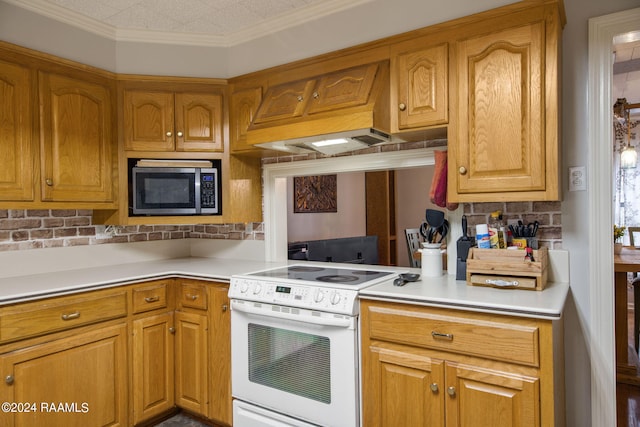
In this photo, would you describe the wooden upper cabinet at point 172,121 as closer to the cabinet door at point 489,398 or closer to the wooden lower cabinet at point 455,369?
the wooden lower cabinet at point 455,369

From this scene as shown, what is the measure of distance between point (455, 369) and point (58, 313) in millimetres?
1852

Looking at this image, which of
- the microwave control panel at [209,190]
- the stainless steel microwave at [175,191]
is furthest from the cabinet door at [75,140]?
the microwave control panel at [209,190]

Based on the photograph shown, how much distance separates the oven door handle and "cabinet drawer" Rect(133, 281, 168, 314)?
1.71 feet

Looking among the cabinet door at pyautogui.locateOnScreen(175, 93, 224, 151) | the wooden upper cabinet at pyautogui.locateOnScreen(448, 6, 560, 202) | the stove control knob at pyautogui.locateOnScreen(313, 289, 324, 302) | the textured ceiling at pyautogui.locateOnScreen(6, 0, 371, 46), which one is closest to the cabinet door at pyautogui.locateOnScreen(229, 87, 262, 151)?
the cabinet door at pyautogui.locateOnScreen(175, 93, 224, 151)

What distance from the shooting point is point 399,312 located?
1.79m

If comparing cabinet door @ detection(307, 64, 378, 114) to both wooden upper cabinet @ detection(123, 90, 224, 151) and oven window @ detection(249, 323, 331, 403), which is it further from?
oven window @ detection(249, 323, 331, 403)

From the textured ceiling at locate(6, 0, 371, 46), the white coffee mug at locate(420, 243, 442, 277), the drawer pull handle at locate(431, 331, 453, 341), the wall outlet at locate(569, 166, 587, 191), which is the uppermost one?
the textured ceiling at locate(6, 0, 371, 46)

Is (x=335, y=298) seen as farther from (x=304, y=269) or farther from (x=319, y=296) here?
(x=304, y=269)

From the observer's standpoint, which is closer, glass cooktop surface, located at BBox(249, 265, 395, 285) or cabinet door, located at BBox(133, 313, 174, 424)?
glass cooktop surface, located at BBox(249, 265, 395, 285)

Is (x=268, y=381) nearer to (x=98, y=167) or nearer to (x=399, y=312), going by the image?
(x=399, y=312)

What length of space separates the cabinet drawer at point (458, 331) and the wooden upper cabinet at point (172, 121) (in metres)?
1.62

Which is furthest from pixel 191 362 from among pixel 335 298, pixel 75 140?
pixel 75 140

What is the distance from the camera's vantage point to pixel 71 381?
81.8 inches

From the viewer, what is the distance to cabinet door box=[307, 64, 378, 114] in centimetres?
210
